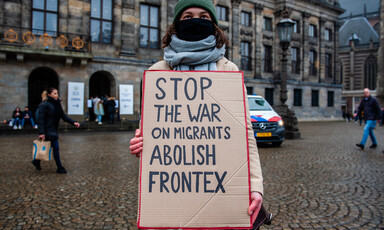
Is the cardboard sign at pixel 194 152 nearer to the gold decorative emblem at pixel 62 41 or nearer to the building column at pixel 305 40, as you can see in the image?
the gold decorative emblem at pixel 62 41

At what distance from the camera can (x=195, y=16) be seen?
1.94 metres

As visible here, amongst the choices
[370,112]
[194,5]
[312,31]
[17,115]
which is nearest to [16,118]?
[17,115]

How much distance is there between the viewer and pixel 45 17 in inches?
762

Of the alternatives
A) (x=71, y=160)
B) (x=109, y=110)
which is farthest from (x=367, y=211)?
(x=109, y=110)

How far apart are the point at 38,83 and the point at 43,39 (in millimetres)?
3561

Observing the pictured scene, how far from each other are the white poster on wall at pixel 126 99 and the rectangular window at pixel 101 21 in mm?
3769

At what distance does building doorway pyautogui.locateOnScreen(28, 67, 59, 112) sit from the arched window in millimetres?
54356

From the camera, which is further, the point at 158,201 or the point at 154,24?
the point at 154,24

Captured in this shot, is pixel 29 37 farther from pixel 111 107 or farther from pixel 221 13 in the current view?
pixel 221 13

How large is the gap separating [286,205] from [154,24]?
70.0 feet

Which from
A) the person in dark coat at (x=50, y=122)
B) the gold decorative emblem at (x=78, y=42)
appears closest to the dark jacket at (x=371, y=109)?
the person in dark coat at (x=50, y=122)

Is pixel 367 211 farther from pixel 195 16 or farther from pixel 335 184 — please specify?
pixel 195 16

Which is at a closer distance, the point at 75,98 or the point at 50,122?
the point at 50,122

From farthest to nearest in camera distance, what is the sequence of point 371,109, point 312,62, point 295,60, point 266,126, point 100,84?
point 312,62 → point 295,60 → point 100,84 → point 266,126 → point 371,109
